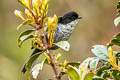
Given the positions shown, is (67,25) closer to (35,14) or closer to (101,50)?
(101,50)

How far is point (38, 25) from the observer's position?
1860 millimetres

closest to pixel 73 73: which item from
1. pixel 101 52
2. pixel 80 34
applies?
pixel 101 52

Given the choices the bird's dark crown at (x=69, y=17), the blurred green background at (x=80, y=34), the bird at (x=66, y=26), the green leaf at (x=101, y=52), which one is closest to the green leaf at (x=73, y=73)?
the green leaf at (x=101, y=52)

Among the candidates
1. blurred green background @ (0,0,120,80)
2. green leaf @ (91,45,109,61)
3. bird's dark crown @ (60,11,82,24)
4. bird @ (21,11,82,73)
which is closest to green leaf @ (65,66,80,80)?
green leaf @ (91,45,109,61)

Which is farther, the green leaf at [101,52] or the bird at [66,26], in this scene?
the bird at [66,26]

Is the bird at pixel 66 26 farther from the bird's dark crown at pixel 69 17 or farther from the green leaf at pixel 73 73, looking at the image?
the green leaf at pixel 73 73

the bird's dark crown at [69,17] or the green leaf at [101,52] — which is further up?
the bird's dark crown at [69,17]

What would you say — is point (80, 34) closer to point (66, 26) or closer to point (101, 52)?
point (66, 26)

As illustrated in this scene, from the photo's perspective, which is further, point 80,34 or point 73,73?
point 80,34

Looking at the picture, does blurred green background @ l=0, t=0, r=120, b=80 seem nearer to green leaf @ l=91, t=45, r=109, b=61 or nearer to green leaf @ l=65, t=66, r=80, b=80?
green leaf @ l=91, t=45, r=109, b=61

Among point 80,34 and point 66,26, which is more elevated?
point 80,34

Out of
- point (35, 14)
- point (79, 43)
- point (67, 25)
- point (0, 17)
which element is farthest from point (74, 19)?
point (0, 17)

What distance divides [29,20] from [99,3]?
5240 mm

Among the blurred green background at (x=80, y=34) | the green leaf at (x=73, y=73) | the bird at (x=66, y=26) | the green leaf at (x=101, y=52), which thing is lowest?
the green leaf at (x=73, y=73)
